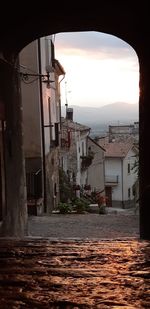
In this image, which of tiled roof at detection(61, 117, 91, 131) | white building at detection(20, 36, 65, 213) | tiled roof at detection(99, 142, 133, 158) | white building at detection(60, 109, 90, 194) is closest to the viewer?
white building at detection(20, 36, 65, 213)

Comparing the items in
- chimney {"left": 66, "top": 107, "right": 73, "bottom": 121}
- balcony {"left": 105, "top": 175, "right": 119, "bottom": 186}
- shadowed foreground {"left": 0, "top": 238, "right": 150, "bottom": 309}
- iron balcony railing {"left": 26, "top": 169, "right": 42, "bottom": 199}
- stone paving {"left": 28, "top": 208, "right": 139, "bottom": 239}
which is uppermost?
chimney {"left": 66, "top": 107, "right": 73, "bottom": 121}

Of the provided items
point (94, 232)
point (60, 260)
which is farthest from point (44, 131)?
point (60, 260)

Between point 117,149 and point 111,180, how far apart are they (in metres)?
3.18

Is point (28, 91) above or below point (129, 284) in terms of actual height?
above

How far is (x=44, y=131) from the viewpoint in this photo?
1516cm

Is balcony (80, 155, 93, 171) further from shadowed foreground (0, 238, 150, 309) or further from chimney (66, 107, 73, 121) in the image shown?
shadowed foreground (0, 238, 150, 309)

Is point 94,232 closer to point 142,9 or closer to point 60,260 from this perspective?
point 142,9

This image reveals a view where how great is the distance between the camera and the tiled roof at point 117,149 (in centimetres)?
4535

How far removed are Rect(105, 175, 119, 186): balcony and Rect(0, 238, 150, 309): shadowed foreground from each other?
137 ft

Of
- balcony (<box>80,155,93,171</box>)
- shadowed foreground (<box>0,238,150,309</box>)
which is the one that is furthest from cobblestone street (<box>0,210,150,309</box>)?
balcony (<box>80,155,93,171</box>)

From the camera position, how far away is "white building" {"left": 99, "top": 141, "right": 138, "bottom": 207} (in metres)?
45.9

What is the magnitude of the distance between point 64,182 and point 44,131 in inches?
277

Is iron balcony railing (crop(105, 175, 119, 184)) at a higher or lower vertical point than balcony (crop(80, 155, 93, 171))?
lower

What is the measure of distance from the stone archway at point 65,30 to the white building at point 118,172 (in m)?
37.0
